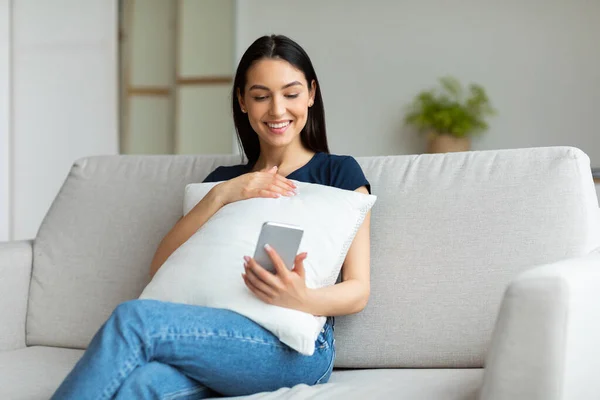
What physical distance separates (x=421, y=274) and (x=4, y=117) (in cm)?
354

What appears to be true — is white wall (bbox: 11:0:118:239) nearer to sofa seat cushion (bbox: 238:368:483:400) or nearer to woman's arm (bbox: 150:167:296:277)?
woman's arm (bbox: 150:167:296:277)

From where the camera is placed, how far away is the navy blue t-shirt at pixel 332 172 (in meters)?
1.83

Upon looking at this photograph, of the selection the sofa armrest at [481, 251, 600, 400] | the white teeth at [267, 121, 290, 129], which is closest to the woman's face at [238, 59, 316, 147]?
the white teeth at [267, 121, 290, 129]

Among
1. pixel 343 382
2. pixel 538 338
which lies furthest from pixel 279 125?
pixel 538 338

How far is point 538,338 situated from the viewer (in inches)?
44.4

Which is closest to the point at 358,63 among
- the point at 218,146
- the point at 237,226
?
the point at 218,146

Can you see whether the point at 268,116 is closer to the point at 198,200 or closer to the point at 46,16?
the point at 198,200

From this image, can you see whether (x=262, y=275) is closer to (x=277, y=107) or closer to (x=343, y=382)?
(x=343, y=382)

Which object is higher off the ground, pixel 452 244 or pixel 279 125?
pixel 279 125

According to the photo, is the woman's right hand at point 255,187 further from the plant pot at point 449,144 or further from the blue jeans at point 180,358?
the plant pot at point 449,144

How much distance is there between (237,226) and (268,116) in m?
0.35

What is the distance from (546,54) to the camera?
4246mm

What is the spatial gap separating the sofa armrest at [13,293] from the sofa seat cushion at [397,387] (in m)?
0.89

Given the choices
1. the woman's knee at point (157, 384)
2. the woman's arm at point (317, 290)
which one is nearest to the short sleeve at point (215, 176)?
the woman's arm at point (317, 290)
